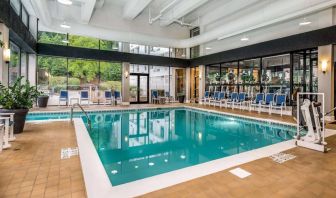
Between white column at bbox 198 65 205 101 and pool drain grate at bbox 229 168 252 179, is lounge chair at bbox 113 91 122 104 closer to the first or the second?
white column at bbox 198 65 205 101

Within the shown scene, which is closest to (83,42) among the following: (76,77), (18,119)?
(76,77)

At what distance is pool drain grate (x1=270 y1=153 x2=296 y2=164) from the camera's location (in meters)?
3.34

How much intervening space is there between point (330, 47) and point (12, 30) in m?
10.7

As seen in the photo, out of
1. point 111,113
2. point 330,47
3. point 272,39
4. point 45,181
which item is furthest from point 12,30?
point 330,47

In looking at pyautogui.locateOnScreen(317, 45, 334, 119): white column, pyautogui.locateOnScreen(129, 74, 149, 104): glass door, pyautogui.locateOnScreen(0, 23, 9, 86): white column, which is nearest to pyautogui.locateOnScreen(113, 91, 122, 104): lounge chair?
pyautogui.locateOnScreen(129, 74, 149, 104): glass door

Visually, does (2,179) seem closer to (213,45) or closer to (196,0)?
(196,0)

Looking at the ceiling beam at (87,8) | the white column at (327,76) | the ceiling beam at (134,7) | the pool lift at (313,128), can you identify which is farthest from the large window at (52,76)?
the white column at (327,76)

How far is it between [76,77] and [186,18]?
779cm

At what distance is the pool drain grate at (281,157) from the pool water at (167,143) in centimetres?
85

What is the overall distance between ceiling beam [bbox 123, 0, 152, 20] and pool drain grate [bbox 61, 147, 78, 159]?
6.80 metres

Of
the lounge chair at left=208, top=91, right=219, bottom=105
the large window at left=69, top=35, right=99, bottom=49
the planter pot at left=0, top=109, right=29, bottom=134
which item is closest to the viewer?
the planter pot at left=0, top=109, right=29, bottom=134

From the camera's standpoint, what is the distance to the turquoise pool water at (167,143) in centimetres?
355

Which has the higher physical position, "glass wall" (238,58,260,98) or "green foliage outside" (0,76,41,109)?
"glass wall" (238,58,260,98)

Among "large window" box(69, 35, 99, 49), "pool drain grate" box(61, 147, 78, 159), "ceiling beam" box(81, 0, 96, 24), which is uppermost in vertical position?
"ceiling beam" box(81, 0, 96, 24)
